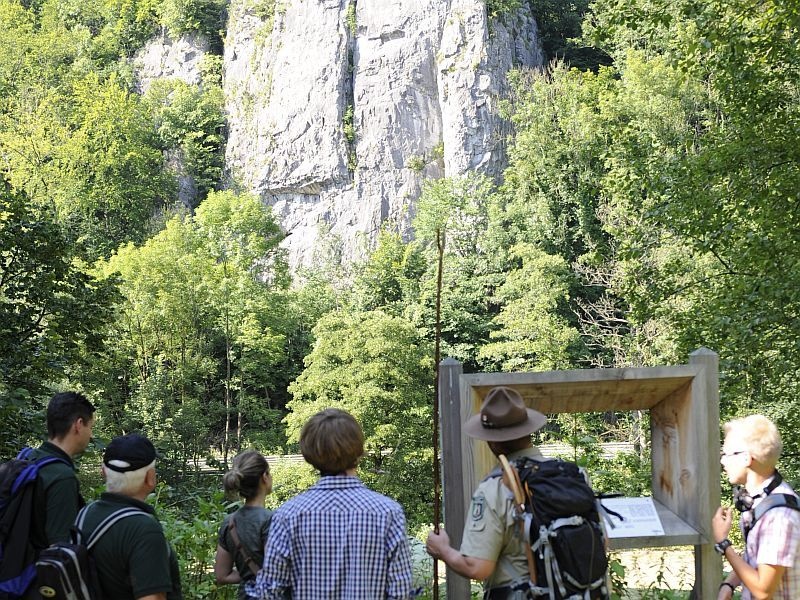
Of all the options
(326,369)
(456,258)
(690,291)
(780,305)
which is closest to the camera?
(780,305)

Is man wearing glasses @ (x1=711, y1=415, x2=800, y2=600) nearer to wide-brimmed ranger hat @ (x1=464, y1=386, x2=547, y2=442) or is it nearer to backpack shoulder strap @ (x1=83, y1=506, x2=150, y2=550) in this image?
wide-brimmed ranger hat @ (x1=464, y1=386, x2=547, y2=442)

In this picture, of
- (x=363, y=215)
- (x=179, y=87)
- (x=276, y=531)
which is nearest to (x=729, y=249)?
(x=276, y=531)

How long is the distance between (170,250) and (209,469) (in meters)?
10.1

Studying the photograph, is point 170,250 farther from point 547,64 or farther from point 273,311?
point 547,64

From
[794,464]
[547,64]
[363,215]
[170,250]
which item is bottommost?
[794,464]

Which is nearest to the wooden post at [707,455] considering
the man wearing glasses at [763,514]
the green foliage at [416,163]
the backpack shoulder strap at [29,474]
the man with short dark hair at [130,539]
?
the man wearing glasses at [763,514]

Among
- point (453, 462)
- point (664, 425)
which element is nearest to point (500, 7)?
point (664, 425)

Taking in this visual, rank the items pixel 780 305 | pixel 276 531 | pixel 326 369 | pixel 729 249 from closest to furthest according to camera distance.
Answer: pixel 276 531 < pixel 780 305 < pixel 729 249 < pixel 326 369

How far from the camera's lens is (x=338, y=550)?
98.3 inches

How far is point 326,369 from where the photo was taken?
28.8m

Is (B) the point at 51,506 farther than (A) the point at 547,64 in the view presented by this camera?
No

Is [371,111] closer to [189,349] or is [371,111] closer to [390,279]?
[390,279]

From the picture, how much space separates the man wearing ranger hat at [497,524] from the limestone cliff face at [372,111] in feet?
140

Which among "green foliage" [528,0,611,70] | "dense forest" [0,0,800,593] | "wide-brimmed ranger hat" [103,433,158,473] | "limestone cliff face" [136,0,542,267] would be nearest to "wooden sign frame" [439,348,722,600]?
"wide-brimmed ranger hat" [103,433,158,473]
